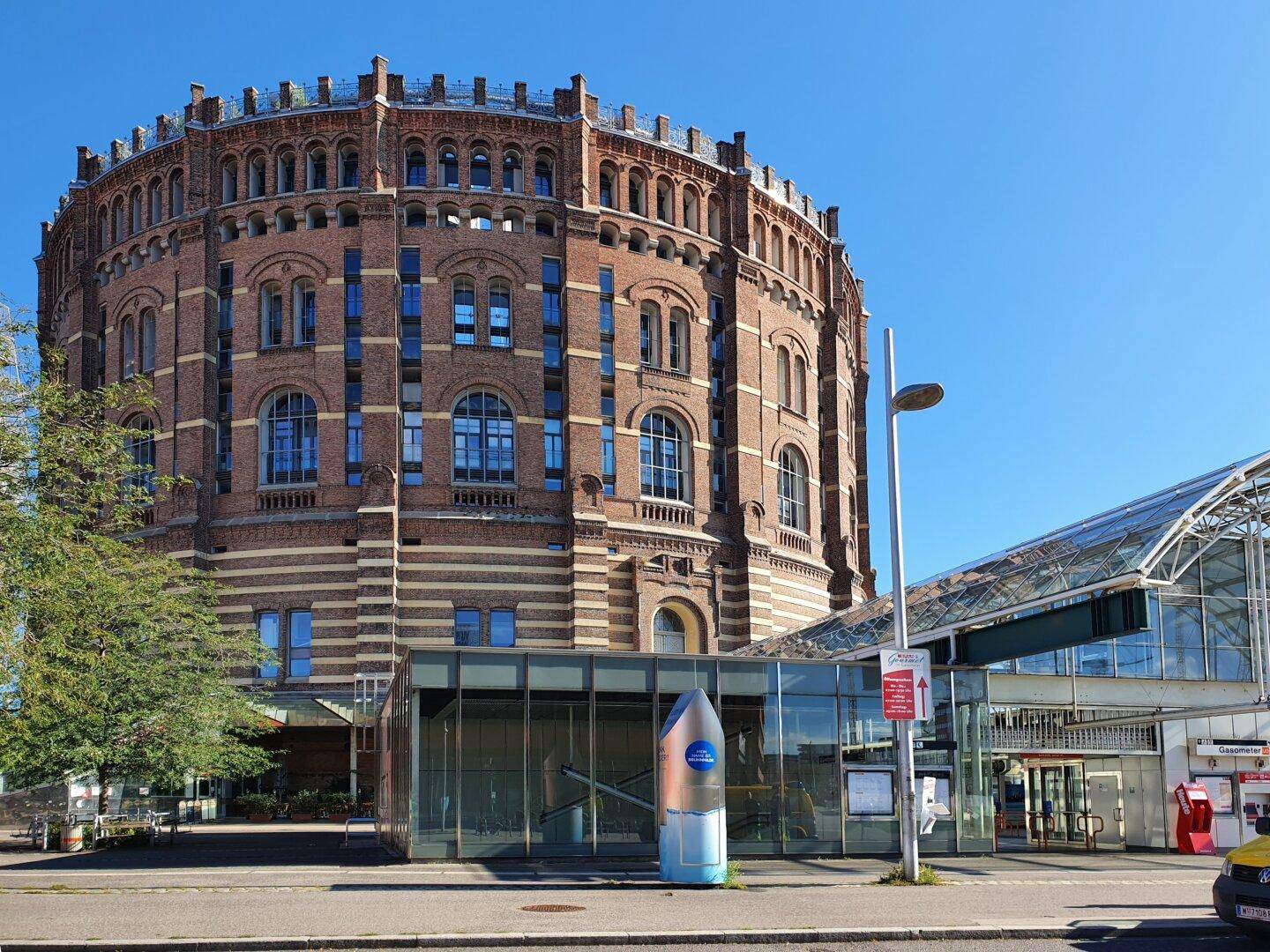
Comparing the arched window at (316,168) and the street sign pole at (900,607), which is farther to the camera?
the arched window at (316,168)

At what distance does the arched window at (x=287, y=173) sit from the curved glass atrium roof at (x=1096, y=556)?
32.6 m

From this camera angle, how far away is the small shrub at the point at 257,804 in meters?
49.5

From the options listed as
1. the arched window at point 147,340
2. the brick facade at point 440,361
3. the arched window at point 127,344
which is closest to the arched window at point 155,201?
the brick facade at point 440,361

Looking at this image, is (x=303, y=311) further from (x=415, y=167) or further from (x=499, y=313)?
(x=499, y=313)

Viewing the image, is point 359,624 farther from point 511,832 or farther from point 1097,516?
point 1097,516

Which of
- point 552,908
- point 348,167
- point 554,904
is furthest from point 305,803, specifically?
point 552,908

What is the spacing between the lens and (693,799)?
21.8m

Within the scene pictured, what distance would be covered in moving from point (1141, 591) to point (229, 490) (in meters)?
37.9

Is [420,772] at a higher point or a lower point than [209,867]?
higher

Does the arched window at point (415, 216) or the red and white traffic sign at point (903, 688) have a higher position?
the arched window at point (415, 216)

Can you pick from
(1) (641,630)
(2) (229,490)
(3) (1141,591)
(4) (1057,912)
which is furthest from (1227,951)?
(2) (229,490)

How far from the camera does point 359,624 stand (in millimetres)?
50906

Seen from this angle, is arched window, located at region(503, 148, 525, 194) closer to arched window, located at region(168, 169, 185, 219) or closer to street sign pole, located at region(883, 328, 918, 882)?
arched window, located at region(168, 169, 185, 219)

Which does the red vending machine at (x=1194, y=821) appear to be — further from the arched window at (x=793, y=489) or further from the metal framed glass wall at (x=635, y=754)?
the arched window at (x=793, y=489)
